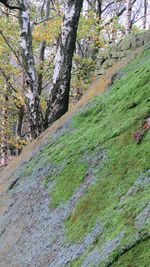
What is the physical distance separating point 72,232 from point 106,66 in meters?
5.46

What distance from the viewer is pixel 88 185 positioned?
398 cm

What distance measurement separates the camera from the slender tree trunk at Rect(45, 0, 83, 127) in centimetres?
872

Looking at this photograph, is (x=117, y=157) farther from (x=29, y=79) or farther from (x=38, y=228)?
(x=29, y=79)

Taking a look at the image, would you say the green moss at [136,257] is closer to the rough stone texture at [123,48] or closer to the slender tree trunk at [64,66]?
the rough stone texture at [123,48]

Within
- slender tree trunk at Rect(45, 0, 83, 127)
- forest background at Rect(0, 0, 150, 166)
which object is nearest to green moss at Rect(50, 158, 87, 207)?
forest background at Rect(0, 0, 150, 166)

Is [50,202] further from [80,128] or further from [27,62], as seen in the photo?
→ [27,62]

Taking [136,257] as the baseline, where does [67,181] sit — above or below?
below

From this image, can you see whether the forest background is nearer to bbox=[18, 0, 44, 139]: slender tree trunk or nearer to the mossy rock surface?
bbox=[18, 0, 44, 139]: slender tree trunk

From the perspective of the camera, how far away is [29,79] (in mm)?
9242

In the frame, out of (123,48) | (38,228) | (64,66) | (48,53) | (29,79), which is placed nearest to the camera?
(38,228)

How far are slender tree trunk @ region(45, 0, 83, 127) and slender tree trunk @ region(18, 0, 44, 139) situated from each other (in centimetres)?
36

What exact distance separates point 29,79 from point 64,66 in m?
0.95

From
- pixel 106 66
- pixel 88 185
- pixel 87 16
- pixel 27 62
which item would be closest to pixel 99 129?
pixel 88 185

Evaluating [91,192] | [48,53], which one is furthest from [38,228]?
[48,53]
